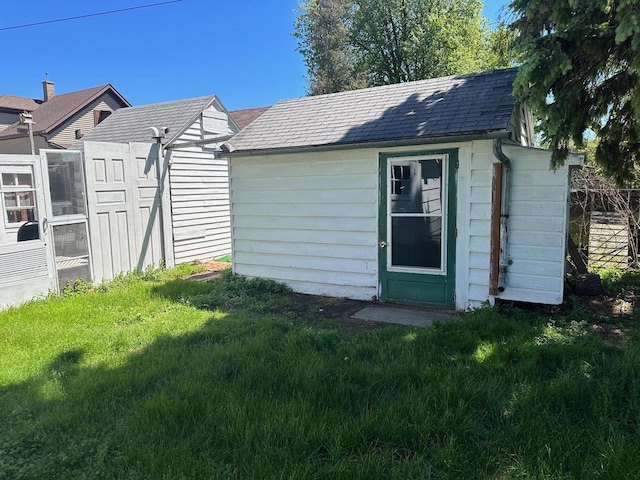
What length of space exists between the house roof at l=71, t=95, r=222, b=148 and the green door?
5.34 meters

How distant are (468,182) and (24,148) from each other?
2279cm

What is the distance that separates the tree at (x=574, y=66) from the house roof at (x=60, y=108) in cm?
2200

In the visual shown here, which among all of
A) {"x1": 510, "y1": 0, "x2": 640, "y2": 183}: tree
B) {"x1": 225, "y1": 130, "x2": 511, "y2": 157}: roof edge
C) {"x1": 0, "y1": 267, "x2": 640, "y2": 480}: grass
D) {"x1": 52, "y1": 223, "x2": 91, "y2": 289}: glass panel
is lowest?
{"x1": 0, "y1": 267, "x2": 640, "y2": 480}: grass

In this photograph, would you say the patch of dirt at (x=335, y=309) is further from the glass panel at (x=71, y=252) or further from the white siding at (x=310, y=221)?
the glass panel at (x=71, y=252)

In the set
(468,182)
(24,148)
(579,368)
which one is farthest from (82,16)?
(579,368)

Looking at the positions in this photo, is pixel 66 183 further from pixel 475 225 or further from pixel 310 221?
pixel 475 225

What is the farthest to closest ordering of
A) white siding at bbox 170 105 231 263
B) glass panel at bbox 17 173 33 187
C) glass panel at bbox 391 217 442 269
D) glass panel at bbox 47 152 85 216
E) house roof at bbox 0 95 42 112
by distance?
house roof at bbox 0 95 42 112 < white siding at bbox 170 105 231 263 < glass panel at bbox 47 152 85 216 < glass panel at bbox 17 173 33 187 < glass panel at bbox 391 217 442 269

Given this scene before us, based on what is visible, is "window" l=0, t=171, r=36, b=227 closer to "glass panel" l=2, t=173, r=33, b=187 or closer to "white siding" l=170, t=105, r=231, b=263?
"glass panel" l=2, t=173, r=33, b=187

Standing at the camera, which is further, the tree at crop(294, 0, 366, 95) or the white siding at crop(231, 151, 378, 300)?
the tree at crop(294, 0, 366, 95)

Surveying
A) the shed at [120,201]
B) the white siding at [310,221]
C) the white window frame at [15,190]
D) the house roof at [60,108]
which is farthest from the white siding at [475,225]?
the house roof at [60,108]

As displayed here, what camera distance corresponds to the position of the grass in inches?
94.0

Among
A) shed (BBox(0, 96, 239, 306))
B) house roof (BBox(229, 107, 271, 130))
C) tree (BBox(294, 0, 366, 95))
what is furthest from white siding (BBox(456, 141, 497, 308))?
tree (BBox(294, 0, 366, 95))

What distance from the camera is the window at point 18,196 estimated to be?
6.09 metres

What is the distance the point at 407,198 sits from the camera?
591cm
